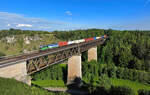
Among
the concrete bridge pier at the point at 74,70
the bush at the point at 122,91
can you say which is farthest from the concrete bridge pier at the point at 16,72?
the concrete bridge pier at the point at 74,70

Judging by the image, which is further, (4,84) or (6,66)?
(6,66)

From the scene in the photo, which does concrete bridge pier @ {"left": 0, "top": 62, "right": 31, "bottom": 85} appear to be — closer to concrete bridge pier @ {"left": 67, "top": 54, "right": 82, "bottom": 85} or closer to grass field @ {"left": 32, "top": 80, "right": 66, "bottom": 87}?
concrete bridge pier @ {"left": 67, "top": 54, "right": 82, "bottom": 85}

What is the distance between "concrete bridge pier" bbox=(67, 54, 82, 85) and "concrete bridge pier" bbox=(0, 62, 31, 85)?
636 inches

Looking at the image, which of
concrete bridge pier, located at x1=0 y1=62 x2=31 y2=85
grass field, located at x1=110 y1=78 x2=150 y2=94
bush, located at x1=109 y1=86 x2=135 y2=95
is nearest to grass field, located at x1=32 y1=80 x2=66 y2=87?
grass field, located at x1=110 y1=78 x2=150 y2=94

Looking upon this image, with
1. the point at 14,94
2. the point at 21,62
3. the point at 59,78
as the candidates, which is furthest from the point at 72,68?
the point at 14,94

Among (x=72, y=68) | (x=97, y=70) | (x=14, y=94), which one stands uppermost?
(x=14, y=94)

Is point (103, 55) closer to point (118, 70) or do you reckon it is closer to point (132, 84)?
point (118, 70)

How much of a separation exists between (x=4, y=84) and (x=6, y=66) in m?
3.69

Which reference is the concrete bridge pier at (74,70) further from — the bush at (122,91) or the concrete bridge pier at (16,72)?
the concrete bridge pier at (16,72)

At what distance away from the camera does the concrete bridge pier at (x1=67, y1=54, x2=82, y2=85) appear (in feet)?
103

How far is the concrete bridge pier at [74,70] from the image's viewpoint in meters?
31.5

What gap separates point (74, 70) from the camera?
105 feet

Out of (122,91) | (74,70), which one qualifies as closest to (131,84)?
(122,91)

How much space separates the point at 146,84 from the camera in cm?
3219
